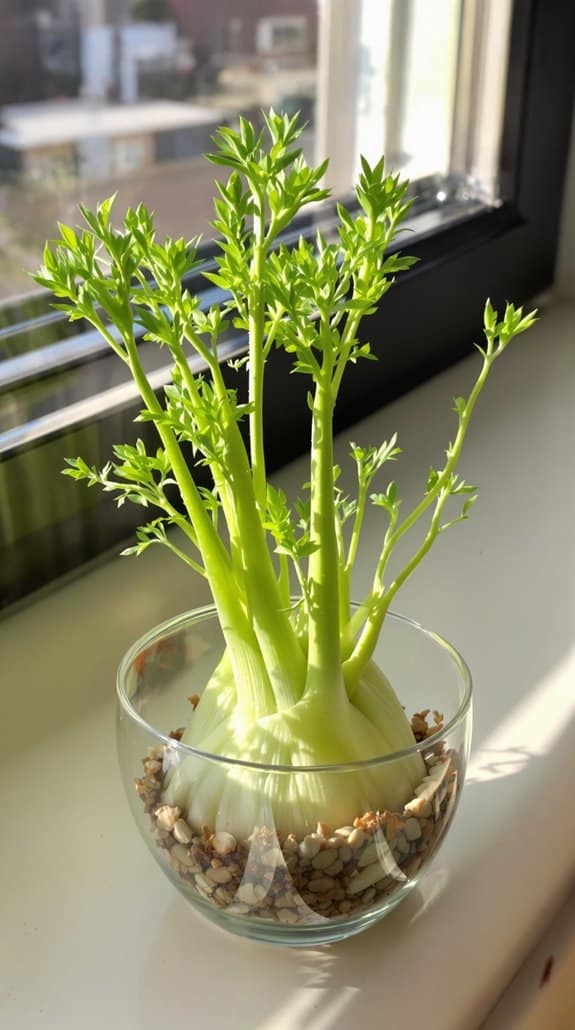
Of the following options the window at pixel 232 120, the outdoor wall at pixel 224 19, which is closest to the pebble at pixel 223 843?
the window at pixel 232 120

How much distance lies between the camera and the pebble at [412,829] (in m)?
0.41

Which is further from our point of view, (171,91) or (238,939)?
(171,91)

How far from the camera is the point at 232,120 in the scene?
0.76 m

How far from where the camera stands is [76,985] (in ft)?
1.37

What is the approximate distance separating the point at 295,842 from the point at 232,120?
0.54m

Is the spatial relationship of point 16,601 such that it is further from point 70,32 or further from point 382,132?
point 382,132

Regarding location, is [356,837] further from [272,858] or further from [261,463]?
[261,463]

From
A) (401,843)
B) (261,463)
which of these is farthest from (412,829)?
(261,463)

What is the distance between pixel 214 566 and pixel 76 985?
164 millimetres

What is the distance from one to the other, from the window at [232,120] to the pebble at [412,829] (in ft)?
0.97

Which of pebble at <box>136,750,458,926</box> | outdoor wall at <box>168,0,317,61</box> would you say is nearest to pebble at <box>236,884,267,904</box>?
pebble at <box>136,750,458,926</box>

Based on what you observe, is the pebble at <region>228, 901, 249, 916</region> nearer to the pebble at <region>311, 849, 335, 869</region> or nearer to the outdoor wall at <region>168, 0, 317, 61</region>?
the pebble at <region>311, 849, 335, 869</region>

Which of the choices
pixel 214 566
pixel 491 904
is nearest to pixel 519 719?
pixel 491 904

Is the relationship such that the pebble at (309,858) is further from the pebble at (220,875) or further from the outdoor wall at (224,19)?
the outdoor wall at (224,19)
